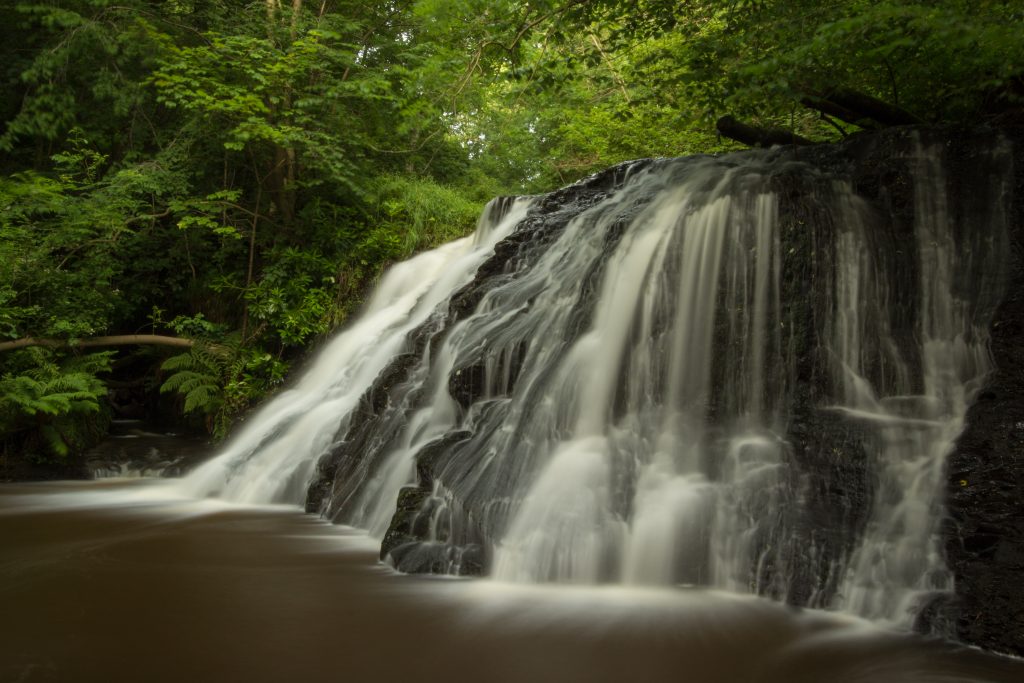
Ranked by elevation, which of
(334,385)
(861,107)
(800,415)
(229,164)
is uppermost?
(229,164)

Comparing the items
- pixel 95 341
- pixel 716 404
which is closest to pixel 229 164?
pixel 95 341

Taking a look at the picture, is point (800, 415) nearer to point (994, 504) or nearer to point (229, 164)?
point (994, 504)

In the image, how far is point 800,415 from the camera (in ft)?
14.1

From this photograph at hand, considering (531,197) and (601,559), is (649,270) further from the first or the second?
(531,197)

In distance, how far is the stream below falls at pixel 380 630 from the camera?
279cm

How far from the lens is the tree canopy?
8.64 metres

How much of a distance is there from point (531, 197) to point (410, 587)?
643cm

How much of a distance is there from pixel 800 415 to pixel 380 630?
264 cm

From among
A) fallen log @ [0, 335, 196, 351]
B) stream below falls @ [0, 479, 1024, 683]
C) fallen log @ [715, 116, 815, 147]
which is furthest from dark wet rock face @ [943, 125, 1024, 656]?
fallen log @ [0, 335, 196, 351]

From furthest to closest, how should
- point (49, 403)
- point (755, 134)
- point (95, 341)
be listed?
1. point (95, 341)
2. point (49, 403)
3. point (755, 134)

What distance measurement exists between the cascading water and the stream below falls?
295 millimetres

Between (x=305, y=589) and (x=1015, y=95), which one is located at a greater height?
(x=1015, y=95)

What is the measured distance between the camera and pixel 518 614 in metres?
3.47

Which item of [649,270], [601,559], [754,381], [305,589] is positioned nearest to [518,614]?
[601,559]
